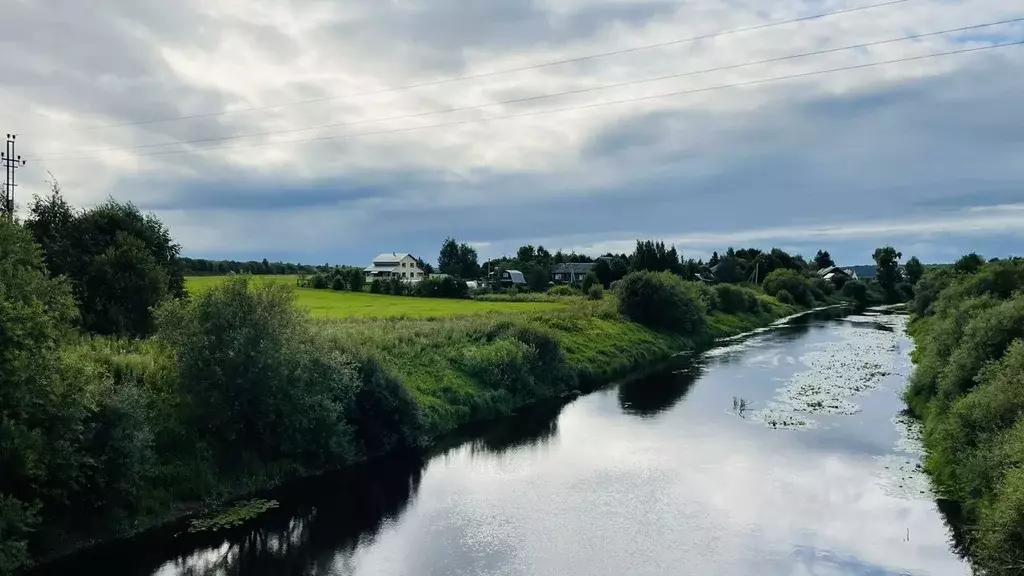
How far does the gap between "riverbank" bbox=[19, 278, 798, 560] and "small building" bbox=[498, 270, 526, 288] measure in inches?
2795

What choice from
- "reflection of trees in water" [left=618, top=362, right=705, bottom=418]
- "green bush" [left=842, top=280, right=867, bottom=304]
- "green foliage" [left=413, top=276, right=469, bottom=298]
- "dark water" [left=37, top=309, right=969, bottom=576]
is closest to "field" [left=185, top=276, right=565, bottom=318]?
"green foliage" [left=413, top=276, right=469, bottom=298]

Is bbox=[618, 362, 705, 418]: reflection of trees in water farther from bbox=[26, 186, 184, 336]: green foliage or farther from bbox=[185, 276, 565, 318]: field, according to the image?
bbox=[26, 186, 184, 336]: green foliage

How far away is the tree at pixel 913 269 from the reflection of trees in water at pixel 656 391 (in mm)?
113233

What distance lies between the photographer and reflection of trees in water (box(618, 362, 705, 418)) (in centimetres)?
3303

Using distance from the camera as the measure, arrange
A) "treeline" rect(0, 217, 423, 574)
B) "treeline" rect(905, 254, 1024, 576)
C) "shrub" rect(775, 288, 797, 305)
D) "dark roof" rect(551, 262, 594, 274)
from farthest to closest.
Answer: "dark roof" rect(551, 262, 594, 274)
"shrub" rect(775, 288, 797, 305)
"treeline" rect(0, 217, 423, 574)
"treeline" rect(905, 254, 1024, 576)

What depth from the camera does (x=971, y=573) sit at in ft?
50.1

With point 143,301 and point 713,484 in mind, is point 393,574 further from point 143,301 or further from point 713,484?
point 143,301

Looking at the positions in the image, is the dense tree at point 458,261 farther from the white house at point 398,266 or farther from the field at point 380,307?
the field at point 380,307

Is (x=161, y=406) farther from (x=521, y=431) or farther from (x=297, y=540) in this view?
(x=521, y=431)

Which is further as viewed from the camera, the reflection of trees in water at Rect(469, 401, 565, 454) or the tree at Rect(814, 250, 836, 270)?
the tree at Rect(814, 250, 836, 270)

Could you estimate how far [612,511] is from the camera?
1902cm

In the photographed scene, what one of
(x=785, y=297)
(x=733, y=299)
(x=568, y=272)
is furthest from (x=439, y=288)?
(x=568, y=272)

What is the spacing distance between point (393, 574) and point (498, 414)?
16.0 m

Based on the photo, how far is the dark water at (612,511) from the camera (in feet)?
52.0
